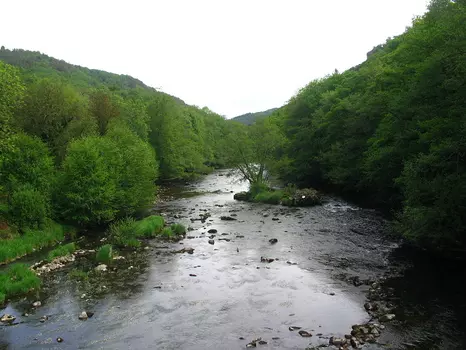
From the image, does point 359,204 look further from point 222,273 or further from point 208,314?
point 208,314

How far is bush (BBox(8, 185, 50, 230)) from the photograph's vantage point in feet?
97.5

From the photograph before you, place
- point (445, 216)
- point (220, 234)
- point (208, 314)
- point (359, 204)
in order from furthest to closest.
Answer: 1. point (359, 204)
2. point (220, 234)
3. point (445, 216)
4. point (208, 314)

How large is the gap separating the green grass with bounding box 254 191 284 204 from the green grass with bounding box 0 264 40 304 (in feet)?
105

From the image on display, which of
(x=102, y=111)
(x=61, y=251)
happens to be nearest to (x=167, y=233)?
(x=61, y=251)

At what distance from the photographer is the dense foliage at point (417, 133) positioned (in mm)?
20984

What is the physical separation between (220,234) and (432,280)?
679 inches

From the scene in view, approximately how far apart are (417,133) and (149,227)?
76.7ft

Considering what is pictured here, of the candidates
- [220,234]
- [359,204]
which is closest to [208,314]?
[220,234]

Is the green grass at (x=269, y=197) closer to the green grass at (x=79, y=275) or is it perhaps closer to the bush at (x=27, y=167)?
the bush at (x=27, y=167)

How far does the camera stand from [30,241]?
2850 centimetres

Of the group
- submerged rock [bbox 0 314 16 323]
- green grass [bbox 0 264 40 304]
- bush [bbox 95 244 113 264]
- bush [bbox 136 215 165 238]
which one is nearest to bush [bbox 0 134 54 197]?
bush [bbox 136 215 165 238]

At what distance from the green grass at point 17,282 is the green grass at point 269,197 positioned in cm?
3206

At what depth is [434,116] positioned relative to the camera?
81.5ft

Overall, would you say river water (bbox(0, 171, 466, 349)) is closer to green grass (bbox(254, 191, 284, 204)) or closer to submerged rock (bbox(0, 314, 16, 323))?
submerged rock (bbox(0, 314, 16, 323))
